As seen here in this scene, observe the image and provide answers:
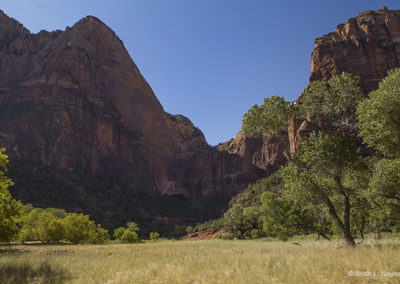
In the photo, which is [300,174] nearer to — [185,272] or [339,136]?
[339,136]

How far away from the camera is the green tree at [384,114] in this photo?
1098 centimetres

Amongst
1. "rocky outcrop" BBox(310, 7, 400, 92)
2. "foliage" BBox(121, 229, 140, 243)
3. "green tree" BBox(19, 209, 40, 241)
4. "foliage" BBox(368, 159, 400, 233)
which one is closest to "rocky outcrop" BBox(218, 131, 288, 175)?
"rocky outcrop" BBox(310, 7, 400, 92)

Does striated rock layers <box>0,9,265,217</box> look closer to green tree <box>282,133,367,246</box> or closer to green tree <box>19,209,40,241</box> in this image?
green tree <box>19,209,40,241</box>

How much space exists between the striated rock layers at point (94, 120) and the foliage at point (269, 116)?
114m

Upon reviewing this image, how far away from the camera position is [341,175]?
13.9 meters

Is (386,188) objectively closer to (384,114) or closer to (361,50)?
(384,114)

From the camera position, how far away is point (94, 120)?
132750mm

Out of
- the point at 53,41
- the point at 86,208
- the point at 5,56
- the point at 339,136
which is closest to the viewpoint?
the point at 339,136

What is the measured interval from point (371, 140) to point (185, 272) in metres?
11.3

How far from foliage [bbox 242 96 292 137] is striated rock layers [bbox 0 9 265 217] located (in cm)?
11424

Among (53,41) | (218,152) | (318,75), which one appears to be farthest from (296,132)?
(53,41)

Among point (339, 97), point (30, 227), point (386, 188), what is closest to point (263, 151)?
point (30, 227)

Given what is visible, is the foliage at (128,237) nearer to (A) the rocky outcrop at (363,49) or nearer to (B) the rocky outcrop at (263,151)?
(B) the rocky outcrop at (263,151)

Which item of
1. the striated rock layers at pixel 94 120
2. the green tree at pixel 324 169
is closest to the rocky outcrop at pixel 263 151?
the striated rock layers at pixel 94 120
